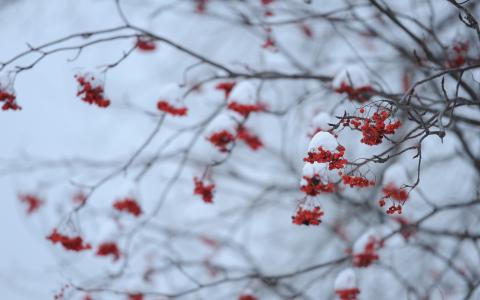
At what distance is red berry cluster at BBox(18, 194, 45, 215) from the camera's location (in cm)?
511

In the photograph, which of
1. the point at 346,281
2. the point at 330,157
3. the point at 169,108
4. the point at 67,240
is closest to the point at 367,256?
the point at 346,281

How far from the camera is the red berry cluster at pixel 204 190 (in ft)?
9.49

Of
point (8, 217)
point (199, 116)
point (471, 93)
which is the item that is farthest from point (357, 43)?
point (8, 217)

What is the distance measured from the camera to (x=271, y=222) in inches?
331

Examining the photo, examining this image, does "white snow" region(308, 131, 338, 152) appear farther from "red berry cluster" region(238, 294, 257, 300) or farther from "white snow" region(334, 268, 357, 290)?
"red berry cluster" region(238, 294, 257, 300)

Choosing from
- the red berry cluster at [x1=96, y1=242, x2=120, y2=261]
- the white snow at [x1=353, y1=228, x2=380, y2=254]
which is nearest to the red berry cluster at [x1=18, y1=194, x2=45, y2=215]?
the red berry cluster at [x1=96, y1=242, x2=120, y2=261]

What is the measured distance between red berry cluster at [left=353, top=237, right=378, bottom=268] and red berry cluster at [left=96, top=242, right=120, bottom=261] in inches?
67.8

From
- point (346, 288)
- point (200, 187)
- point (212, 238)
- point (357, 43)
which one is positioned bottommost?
point (346, 288)

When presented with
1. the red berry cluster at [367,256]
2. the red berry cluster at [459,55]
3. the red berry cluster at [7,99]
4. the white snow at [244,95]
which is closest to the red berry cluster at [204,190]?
the white snow at [244,95]

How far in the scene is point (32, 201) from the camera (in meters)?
5.11

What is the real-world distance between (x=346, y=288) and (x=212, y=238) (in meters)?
4.29

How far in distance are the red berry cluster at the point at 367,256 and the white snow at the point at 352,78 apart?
0.97 m

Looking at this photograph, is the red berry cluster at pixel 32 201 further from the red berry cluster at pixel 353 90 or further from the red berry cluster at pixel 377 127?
the red berry cluster at pixel 377 127

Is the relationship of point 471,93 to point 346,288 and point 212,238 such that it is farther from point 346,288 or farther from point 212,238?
point 212,238
